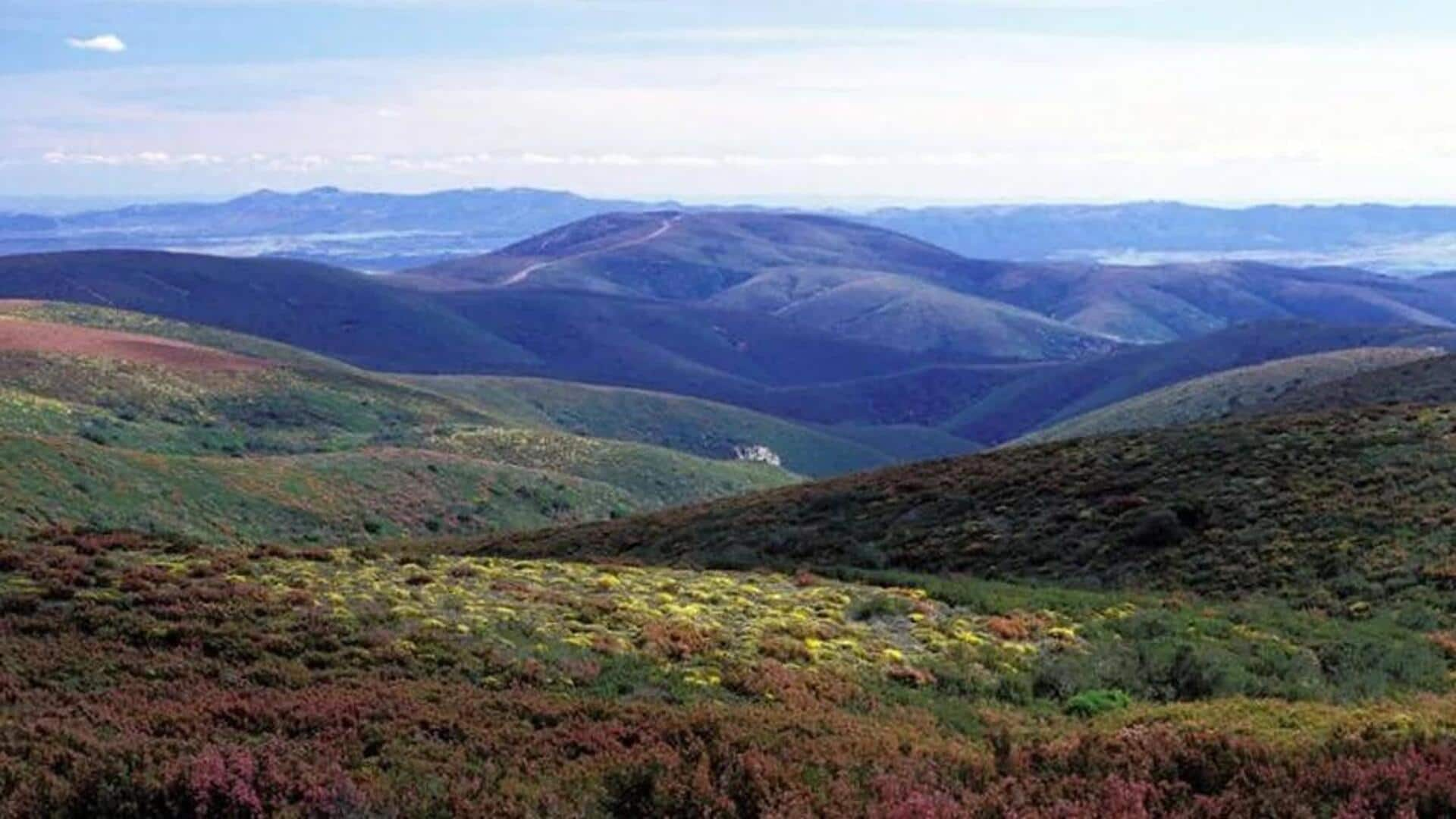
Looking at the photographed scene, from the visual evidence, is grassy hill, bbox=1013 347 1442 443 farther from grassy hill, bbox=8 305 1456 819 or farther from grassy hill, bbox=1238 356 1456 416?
grassy hill, bbox=8 305 1456 819

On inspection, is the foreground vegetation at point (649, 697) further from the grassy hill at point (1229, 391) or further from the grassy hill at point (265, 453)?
the grassy hill at point (1229, 391)

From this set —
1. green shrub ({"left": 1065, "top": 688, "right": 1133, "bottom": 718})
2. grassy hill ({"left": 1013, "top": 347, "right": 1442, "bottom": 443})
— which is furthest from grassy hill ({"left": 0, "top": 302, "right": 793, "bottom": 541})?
grassy hill ({"left": 1013, "top": 347, "right": 1442, "bottom": 443})

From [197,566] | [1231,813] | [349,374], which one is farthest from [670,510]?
[349,374]

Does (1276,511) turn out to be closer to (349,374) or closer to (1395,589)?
(1395,589)

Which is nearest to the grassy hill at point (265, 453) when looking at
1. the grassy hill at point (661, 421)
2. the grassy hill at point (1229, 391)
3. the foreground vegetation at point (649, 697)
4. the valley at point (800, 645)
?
the valley at point (800, 645)

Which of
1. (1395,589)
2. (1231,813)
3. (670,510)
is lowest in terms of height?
(670,510)

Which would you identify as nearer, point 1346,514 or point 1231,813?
point 1231,813
